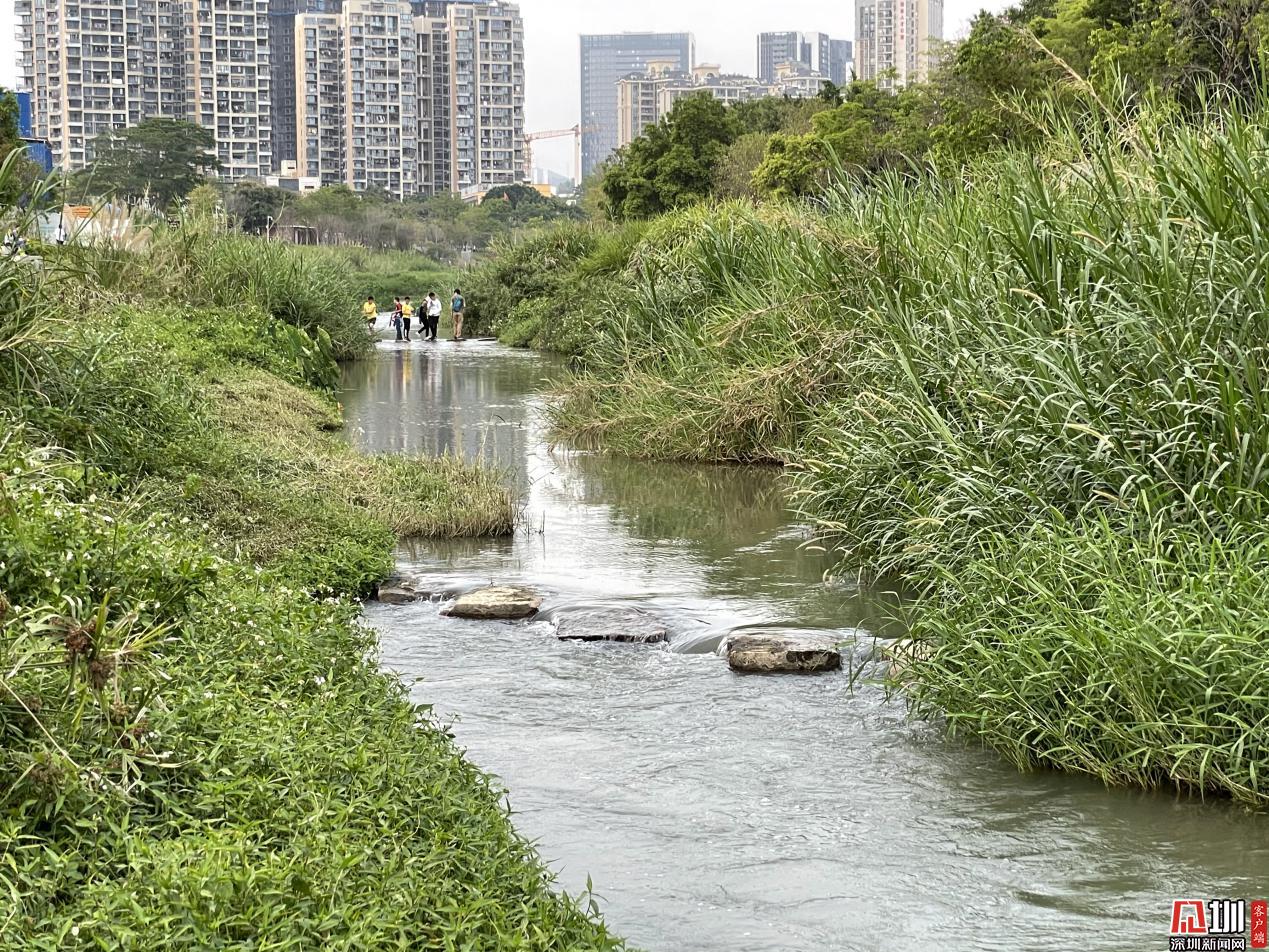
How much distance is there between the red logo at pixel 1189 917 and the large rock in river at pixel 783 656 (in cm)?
314

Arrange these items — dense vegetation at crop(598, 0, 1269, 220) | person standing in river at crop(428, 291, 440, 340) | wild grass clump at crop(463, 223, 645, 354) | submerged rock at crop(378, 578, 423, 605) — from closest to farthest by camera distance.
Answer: submerged rock at crop(378, 578, 423, 605)
dense vegetation at crop(598, 0, 1269, 220)
wild grass clump at crop(463, 223, 645, 354)
person standing in river at crop(428, 291, 440, 340)

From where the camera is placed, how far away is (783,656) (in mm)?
8305

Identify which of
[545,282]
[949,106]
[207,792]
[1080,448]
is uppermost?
[949,106]

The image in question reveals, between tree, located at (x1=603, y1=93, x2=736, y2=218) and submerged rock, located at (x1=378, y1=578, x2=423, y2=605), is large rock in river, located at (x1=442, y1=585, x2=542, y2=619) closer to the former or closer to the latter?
submerged rock, located at (x1=378, y1=578, x2=423, y2=605)

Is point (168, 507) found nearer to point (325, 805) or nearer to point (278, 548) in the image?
point (278, 548)

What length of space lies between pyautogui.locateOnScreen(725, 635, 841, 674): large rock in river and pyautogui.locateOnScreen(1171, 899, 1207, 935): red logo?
3.14m

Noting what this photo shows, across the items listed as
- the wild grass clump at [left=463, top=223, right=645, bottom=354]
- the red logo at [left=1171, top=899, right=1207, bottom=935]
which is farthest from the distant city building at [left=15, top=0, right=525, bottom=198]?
the red logo at [left=1171, top=899, right=1207, bottom=935]

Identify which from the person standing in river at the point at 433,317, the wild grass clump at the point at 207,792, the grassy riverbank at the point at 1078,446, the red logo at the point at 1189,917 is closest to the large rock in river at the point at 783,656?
the grassy riverbank at the point at 1078,446

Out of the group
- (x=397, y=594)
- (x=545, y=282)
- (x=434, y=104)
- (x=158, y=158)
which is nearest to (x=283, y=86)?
(x=434, y=104)

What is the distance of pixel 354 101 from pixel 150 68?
19235mm

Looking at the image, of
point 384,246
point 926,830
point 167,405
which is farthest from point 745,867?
point 384,246

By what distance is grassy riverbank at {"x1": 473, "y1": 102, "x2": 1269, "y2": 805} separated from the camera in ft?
20.5

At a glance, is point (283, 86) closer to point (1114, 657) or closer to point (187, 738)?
point (1114, 657)

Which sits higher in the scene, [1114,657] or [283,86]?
[283,86]
